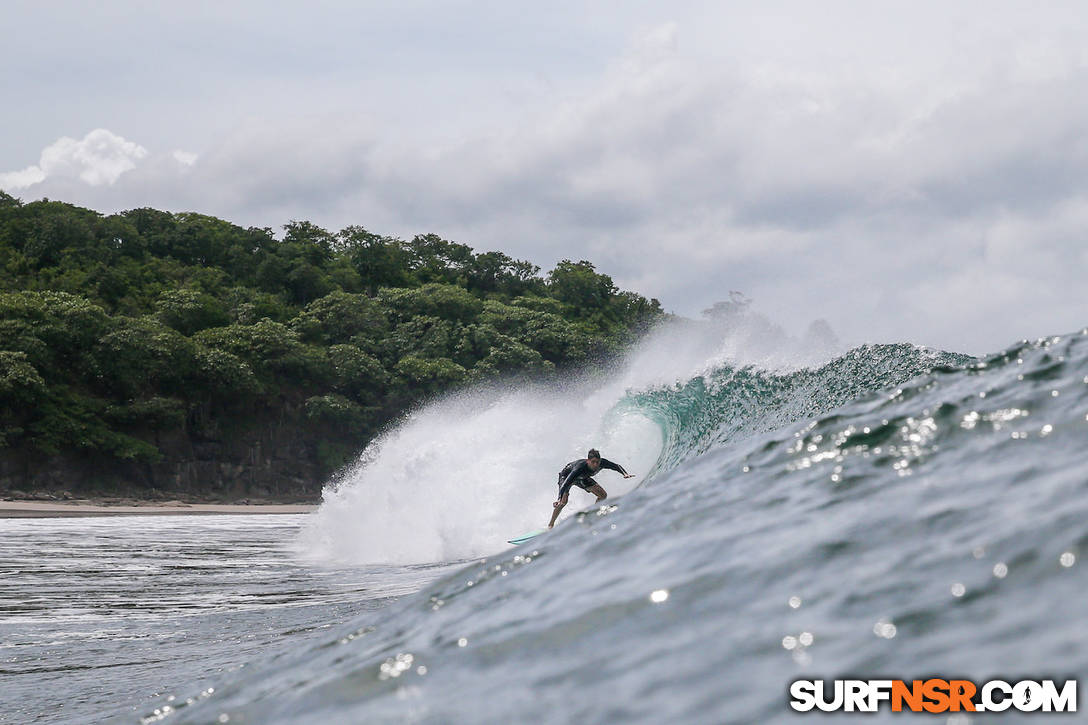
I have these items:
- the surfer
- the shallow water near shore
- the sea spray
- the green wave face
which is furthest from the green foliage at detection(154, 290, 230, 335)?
the surfer

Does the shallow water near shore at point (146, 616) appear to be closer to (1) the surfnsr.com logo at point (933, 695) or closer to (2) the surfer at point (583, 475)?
(2) the surfer at point (583, 475)

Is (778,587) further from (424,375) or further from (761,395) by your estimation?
(424,375)

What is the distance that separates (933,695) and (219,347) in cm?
6541

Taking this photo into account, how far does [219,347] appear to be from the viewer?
65062 mm

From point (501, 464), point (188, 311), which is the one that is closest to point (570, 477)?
point (501, 464)

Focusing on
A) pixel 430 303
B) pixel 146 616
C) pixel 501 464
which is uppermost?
pixel 430 303

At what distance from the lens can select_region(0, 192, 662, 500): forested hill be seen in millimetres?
56375

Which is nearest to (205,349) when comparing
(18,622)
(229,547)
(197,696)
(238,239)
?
(238,239)

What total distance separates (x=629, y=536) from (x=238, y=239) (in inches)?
3374

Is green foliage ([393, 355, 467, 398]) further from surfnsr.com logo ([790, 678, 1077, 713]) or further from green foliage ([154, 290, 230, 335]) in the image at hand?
surfnsr.com logo ([790, 678, 1077, 713])

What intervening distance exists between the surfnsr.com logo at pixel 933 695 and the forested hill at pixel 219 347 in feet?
183

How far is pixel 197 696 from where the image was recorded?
17.0 ft

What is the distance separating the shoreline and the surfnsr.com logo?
43.2m

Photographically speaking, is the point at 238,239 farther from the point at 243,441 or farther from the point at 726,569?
the point at 726,569
